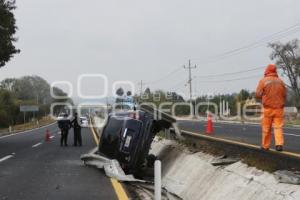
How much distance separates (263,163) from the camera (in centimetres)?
977

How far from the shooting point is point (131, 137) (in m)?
14.8

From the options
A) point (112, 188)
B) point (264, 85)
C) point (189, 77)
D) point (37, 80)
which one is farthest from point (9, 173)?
point (37, 80)

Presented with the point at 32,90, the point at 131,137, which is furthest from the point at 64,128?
the point at 32,90

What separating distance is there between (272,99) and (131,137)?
16.2 feet

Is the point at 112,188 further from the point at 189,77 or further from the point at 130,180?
the point at 189,77

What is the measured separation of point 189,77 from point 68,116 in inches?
2978

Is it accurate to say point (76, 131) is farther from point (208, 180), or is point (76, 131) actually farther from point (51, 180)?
point (208, 180)

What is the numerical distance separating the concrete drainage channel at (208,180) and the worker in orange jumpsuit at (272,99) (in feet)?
3.26

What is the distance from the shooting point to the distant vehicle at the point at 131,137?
14.7 m

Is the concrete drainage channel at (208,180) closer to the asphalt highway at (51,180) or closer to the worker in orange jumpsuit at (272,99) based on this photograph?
the asphalt highway at (51,180)

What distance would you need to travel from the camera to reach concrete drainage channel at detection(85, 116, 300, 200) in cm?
800

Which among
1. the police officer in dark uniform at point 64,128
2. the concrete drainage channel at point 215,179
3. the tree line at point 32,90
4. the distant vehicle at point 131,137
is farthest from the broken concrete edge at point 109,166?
the tree line at point 32,90

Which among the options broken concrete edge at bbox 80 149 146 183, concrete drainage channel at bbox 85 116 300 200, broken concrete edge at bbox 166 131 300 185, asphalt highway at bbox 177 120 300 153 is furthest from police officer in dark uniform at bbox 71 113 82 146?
broken concrete edge at bbox 166 131 300 185

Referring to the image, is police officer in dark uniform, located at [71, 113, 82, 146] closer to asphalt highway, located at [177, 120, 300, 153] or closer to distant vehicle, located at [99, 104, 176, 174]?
asphalt highway, located at [177, 120, 300, 153]
